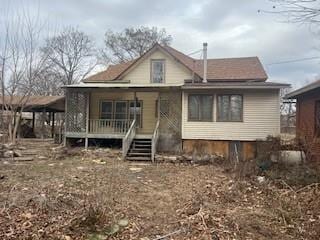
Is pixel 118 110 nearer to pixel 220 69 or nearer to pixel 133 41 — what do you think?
pixel 220 69

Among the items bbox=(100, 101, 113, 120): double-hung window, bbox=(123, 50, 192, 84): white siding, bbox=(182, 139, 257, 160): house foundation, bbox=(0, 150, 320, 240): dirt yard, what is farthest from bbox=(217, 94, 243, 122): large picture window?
bbox=(100, 101, 113, 120): double-hung window

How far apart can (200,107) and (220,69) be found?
677 centimetres

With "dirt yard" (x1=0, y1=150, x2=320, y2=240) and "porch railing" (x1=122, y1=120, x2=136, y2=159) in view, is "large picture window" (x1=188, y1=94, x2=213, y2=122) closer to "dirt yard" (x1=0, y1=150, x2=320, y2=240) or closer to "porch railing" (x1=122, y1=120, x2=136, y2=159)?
"porch railing" (x1=122, y1=120, x2=136, y2=159)

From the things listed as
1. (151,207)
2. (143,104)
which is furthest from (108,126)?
(151,207)

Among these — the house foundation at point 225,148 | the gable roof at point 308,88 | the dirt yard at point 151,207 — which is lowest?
the dirt yard at point 151,207

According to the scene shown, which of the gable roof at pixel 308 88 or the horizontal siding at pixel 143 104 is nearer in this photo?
the gable roof at pixel 308 88

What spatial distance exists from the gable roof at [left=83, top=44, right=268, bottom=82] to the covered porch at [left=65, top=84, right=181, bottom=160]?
7.46 feet

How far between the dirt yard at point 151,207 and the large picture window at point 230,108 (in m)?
6.20

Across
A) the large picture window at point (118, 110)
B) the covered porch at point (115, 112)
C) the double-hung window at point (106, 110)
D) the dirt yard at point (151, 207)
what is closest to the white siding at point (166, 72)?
the covered porch at point (115, 112)

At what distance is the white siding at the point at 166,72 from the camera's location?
21.8 m

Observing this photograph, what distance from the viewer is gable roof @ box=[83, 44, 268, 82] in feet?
71.8

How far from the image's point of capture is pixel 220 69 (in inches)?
939

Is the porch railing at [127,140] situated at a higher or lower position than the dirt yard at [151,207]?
higher

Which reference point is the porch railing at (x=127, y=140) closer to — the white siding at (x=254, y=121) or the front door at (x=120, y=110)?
the front door at (x=120, y=110)
